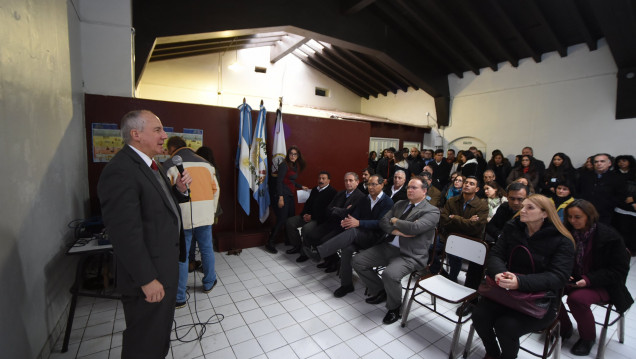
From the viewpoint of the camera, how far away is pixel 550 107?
6.61m

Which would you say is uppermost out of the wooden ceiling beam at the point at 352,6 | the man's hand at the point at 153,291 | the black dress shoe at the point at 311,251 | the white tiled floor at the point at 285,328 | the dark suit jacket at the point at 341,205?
the wooden ceiling beam at the point at 352,6

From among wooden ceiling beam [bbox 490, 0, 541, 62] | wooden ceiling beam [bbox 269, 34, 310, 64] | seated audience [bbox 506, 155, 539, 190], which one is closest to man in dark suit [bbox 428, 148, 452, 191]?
seated audience [bbox 506, 155, 539, 190]

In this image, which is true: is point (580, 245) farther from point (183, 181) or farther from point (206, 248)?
point (206, 248)

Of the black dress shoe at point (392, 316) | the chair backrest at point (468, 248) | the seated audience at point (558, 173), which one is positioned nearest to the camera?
the chair backrest at point (468, 248)

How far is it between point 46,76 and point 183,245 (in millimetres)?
1629

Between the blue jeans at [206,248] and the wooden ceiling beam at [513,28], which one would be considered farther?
the wooden ceiling beam at [513,28]

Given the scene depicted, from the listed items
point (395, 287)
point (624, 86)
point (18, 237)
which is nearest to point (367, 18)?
point (624, 86)

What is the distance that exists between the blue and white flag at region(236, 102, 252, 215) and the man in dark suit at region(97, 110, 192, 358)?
8.25ft

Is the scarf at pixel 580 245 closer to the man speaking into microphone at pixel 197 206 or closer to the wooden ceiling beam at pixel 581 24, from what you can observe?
the man speaking into microphone at pixel 197 206

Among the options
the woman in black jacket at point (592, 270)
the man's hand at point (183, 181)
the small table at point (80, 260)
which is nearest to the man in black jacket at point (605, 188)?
the woman in black jacket at point (592, 270)

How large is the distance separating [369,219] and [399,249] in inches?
20.3

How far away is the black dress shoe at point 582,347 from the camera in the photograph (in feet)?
7.26

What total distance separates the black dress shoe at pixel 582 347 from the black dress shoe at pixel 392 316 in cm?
134

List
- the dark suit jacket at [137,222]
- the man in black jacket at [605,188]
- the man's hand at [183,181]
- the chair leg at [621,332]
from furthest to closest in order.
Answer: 1. the man in black jacket at [605,188]
2. the chair leg at [621,332]
3. the man's hand at [183,181]
4. the dark suit jacket at [137,222]
